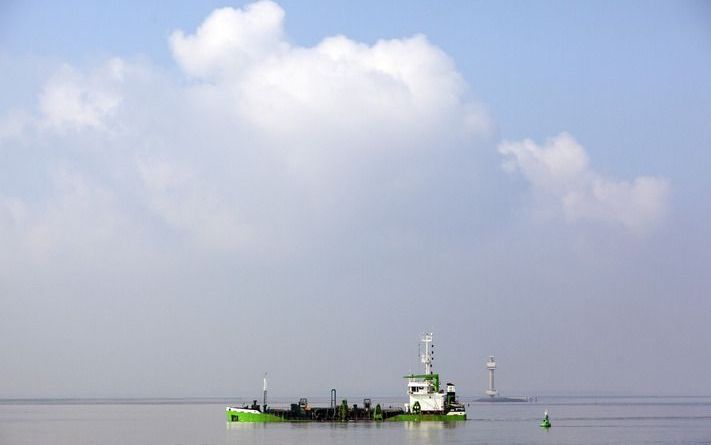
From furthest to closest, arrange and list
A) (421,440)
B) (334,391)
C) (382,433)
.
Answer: (334,391), (382,433), (421,440)

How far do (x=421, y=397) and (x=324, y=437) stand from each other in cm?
1774

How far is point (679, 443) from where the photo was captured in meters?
101

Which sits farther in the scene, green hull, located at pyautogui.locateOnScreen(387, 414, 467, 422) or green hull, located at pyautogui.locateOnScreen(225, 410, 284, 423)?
green hull, located at pyautogui.locateOnScreen(225, 410, 284, 423)

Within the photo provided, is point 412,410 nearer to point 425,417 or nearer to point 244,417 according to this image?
point 425,417

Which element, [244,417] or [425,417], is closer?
[425,417]

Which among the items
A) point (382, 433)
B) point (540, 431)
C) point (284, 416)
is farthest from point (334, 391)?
point (540, 431)

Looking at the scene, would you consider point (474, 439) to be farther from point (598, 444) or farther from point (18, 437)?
point (18, 437)

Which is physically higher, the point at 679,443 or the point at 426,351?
the point at 426,351

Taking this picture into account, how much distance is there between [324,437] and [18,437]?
1691 inches

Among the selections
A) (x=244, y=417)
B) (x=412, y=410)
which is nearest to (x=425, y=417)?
(x=412, y=410)

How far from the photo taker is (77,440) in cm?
11144

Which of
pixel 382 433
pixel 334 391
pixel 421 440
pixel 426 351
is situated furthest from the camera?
pixel 334 391

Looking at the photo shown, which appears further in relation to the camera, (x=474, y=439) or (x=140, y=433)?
(x=140, y=433)

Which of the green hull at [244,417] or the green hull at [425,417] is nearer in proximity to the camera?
the green hull at [425,417]
